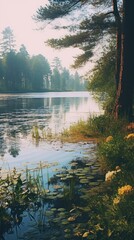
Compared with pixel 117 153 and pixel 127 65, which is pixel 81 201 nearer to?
pixel 117 153

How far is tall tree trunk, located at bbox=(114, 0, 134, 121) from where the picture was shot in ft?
40.0

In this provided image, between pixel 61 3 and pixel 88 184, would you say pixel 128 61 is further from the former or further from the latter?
pixel 88 184

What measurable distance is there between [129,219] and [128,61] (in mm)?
9329

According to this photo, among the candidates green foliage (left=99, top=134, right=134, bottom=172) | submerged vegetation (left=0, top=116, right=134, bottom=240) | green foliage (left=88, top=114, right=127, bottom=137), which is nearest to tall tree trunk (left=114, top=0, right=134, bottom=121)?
green foliage (left=88, top=114, right=127, bottom=137)

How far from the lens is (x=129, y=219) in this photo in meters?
4.21

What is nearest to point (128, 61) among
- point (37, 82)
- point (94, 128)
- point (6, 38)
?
point (94, 128)

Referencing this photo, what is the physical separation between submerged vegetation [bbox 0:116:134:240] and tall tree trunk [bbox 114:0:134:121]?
502 cm

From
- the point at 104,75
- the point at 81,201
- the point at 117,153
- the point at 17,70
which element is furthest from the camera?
the point at 17,70

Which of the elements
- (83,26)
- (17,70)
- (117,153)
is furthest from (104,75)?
(17,70)

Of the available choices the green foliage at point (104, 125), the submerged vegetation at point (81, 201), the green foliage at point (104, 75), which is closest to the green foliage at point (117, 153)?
the submerged vegetation at point (81, 201)

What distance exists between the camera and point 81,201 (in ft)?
18.5

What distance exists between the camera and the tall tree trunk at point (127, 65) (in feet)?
40.0

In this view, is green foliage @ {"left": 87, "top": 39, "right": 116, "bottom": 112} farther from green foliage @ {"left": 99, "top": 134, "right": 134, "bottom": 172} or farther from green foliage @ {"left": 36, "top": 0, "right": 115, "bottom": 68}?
green foliage @ {"left": 99, "top": 134, "right": 134, "bottom": 172}

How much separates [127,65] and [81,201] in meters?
8.24
